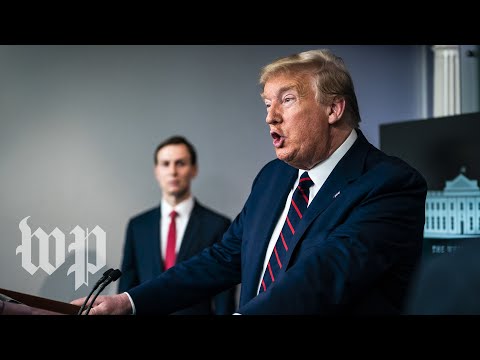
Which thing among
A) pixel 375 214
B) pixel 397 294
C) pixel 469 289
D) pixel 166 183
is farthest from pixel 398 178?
pixel 166 183

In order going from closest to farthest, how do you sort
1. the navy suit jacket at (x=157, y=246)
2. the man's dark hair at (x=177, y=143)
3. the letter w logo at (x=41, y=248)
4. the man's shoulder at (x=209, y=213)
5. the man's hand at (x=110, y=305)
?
the man's hand at (x=110, y=305), the letter w logo at (x=41, y=248), the navy suit jacket at (x=157, y=246), the man's shoulder at (x=209, y=213), the man's dark hair at (x=177, y=143)

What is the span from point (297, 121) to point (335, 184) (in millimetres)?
298

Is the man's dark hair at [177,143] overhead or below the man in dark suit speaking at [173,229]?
overhead

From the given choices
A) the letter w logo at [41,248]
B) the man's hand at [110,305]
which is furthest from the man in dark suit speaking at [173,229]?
the man's hand at [110,305]

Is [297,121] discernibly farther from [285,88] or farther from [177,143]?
[177,143]

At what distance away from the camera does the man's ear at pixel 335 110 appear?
2.04m

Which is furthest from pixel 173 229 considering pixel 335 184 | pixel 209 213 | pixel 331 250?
pixel 331 250

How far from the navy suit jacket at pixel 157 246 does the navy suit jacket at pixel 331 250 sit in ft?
4.33

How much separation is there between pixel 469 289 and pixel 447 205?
2552 millimetres

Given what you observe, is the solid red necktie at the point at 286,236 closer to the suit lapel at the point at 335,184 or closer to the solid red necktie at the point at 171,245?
the suit lapel at the point at 335,184

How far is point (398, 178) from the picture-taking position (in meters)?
1.76

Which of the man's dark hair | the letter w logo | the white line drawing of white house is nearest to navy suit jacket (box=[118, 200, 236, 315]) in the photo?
the man's dark hair
